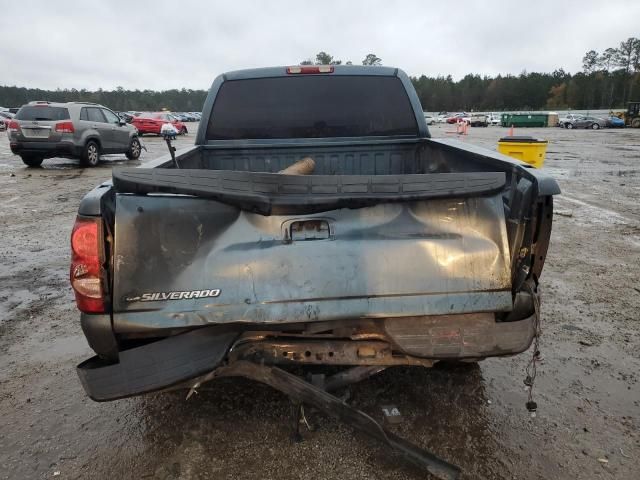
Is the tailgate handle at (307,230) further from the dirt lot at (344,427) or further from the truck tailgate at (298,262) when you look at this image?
the dirt lot at (344,427)

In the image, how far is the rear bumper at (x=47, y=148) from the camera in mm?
13586

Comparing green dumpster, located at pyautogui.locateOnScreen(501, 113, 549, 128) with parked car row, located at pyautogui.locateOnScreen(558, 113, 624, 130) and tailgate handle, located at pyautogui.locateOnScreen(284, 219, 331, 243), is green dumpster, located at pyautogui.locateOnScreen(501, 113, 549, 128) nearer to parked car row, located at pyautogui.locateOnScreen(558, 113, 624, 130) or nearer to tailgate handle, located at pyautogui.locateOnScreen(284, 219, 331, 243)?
parked car row, located at pyautogui.locateOnScreen(558, 113, 624, 130)

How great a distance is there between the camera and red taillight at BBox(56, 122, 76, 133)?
13.5 m

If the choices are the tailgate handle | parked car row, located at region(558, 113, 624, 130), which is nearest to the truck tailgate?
the tailgate handle

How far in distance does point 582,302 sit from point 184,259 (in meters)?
4.01

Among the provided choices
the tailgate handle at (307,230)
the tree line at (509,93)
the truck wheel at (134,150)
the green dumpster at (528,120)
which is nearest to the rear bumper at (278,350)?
the tailgate handle at (307,230)

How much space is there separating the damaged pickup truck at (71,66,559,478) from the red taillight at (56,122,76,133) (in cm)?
1358

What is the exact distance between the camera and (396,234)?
2.15 meters

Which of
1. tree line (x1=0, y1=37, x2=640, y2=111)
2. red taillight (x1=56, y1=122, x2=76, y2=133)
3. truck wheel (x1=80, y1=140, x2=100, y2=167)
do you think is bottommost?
truck wheel (x1=80, y1=140, x2=100, y2=167)

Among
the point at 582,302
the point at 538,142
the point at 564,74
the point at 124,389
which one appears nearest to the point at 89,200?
the point at 124,389

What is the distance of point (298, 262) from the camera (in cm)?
208

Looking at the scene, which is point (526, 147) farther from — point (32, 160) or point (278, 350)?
point (32, 160)

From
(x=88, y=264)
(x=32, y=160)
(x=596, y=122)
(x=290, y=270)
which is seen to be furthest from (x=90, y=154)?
(x=596, y=122)

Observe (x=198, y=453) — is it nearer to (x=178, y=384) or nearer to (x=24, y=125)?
(x=178, y=384)
